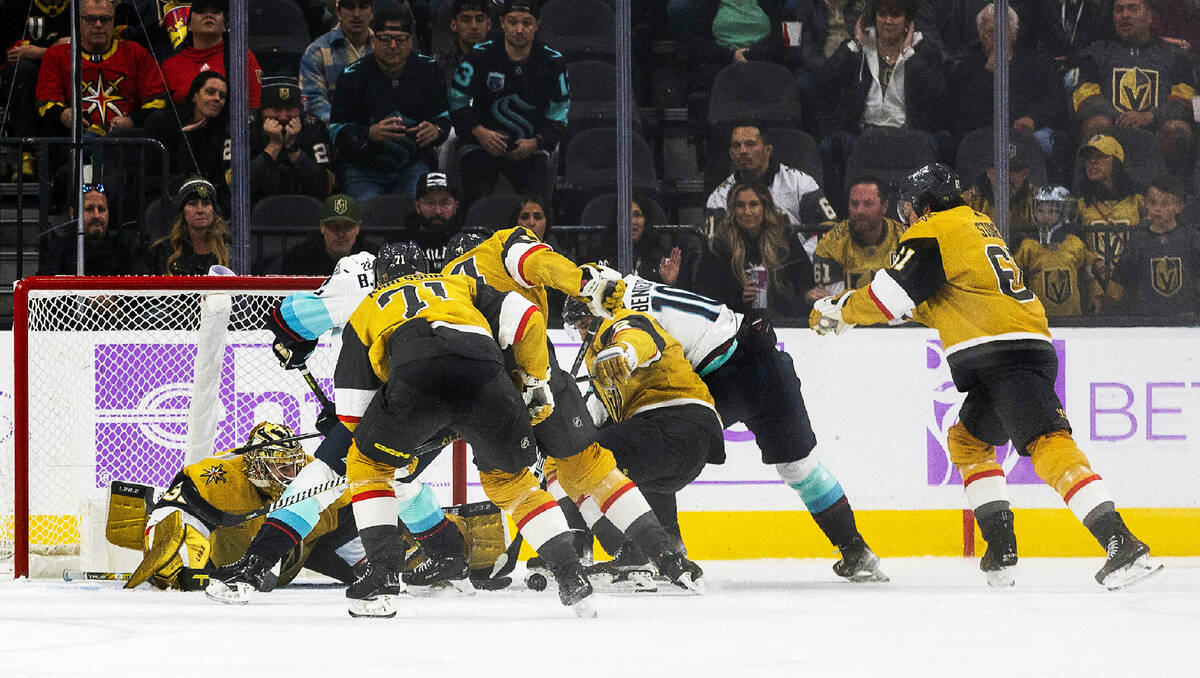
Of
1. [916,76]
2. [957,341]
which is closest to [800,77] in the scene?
[916,76]

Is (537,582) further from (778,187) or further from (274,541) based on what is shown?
(778,187)

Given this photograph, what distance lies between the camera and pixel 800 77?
21.4ft

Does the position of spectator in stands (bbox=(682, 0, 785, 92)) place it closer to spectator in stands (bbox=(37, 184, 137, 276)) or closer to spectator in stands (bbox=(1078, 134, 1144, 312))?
spectator in stands (bbox=(1078, 134, 1144, 312))

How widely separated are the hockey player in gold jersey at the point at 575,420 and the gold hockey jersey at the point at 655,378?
0.38ft

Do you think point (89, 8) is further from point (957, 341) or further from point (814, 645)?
point (814, 645)

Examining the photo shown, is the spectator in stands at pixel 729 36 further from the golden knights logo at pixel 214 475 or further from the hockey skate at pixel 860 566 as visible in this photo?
the golden knights logo at pixel 214 475

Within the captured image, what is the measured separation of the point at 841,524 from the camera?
15.0ft

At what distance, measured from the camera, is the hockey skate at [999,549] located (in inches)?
171

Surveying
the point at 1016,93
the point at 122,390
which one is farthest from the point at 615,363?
the point at 1016,93

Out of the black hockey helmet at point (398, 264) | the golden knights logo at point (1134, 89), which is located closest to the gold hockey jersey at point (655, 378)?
the black hockey helmet at point (398, 264)

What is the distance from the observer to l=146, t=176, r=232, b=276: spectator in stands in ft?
18.8

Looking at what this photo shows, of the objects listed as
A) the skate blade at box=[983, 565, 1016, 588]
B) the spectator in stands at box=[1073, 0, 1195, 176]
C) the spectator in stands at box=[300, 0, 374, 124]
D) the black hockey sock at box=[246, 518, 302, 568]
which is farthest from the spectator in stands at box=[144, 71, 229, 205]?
the spectator in stands at box=[1073, 0, 1195, 176]

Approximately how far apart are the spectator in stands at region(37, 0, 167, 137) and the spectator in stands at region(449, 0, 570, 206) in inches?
49.3

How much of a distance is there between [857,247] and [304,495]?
2.81m
